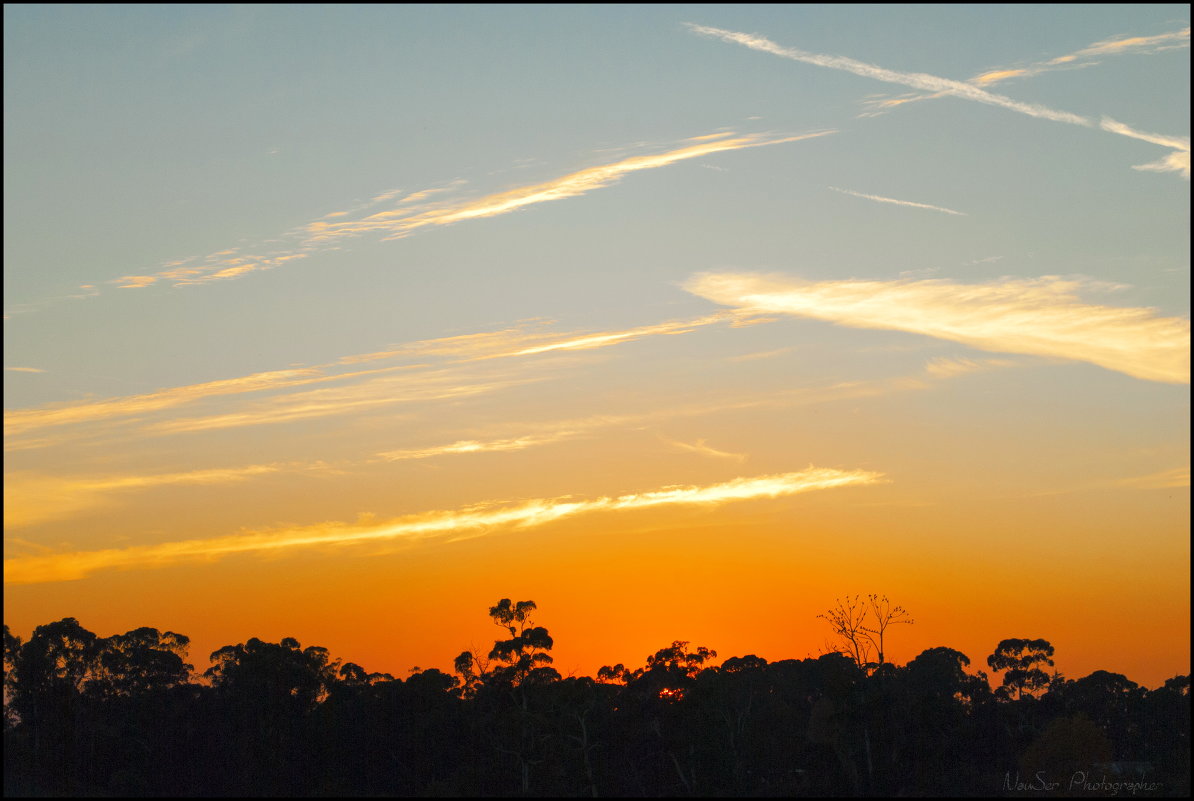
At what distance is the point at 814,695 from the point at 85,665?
249ft

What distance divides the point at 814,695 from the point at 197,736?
226ft

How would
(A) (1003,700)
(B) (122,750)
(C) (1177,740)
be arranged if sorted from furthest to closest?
1. (A) (1003,700)
2. (C) (1177,740)
3. (B) (122,750)

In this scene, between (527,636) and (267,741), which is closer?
(267,741)

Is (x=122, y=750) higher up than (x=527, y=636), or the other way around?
(x=527, y=636)

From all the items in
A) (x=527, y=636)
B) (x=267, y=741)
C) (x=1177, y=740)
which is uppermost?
(x=527, y=636)

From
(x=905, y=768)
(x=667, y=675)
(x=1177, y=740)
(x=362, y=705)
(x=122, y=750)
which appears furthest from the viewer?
(x=667, y=675)

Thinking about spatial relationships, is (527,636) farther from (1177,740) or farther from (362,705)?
(1177,740)

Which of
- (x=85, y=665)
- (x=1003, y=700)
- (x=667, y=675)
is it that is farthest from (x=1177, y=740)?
(x=85, y=665)

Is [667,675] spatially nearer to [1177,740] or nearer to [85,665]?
[1177,740]

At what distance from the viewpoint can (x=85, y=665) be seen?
93.9 m

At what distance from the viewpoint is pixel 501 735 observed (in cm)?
8619

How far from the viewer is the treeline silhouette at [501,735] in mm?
77375

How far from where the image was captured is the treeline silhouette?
77.4 meters

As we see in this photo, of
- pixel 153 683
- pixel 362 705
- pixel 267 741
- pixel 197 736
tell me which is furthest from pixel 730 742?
pixel 153 683
